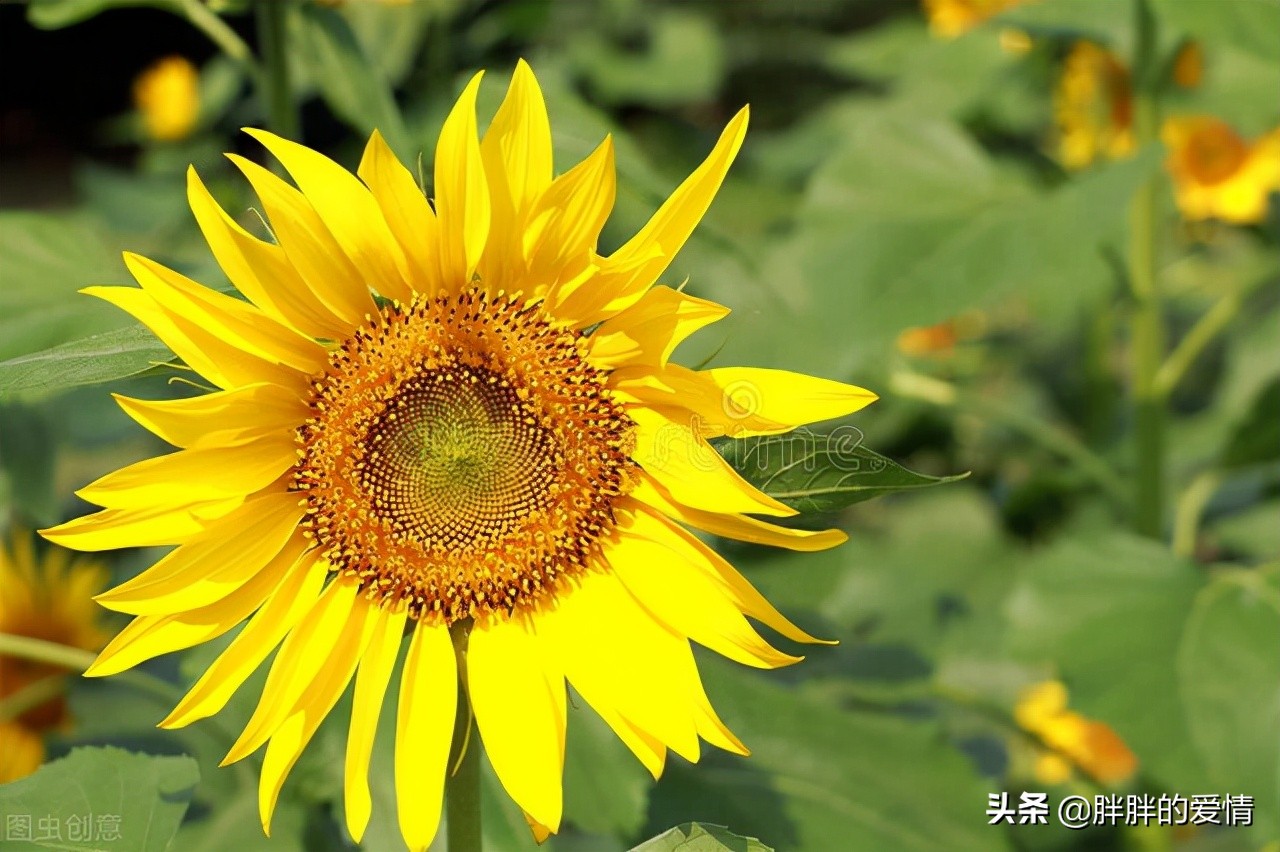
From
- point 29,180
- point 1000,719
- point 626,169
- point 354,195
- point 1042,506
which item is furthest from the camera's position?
point 29,180

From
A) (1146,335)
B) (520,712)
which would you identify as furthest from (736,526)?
(1146,335)

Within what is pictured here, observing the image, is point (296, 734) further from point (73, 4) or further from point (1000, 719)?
point (1000, 719)

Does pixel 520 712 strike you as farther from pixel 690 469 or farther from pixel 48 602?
pixel 48 602

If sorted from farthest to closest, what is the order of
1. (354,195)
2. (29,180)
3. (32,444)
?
(29,180)
(32,444)
(354,195)

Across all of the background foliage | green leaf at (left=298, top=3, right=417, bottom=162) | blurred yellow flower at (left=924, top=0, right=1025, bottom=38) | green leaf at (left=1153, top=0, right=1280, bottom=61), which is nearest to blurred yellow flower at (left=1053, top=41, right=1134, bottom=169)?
the background foliage

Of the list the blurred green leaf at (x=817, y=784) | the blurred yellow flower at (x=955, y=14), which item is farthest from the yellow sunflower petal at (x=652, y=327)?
the blurred yellow flower at (x=955, y=14)

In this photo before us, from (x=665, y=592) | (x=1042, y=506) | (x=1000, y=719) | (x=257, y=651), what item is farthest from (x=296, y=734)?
(x=1042, y=506)

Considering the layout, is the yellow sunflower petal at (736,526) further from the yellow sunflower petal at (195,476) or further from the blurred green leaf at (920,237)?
the blurred green leaf at (920,237)

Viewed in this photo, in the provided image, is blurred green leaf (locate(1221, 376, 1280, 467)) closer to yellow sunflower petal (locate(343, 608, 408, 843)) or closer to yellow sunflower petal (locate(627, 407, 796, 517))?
yellow sunflower petal (locate(627, 407, 796, 517))
